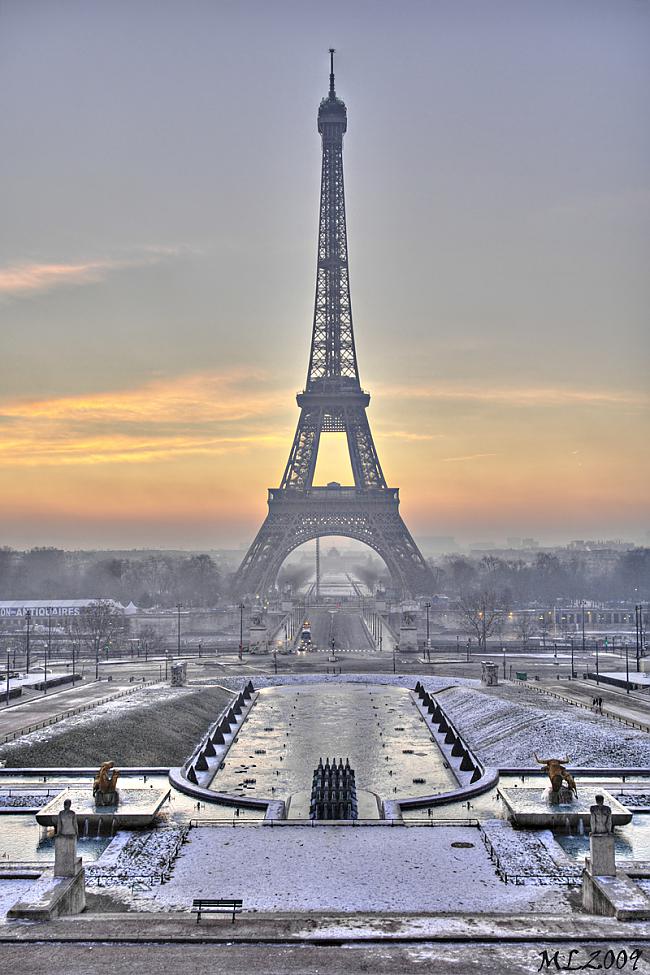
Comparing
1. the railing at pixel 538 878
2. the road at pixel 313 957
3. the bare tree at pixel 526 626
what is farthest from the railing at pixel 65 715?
the bare tree at pixel 526 626

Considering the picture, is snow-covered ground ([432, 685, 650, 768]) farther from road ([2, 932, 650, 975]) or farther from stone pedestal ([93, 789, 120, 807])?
road ([2, 932, 650, 975])

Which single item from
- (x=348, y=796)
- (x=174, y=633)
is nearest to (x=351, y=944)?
(x=348, y=796)

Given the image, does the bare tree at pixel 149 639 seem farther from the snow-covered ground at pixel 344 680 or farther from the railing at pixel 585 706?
the railing at pixel 585 706

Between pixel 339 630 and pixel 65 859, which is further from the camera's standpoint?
pixel 339 630

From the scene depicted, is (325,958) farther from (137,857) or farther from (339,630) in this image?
(339,630)

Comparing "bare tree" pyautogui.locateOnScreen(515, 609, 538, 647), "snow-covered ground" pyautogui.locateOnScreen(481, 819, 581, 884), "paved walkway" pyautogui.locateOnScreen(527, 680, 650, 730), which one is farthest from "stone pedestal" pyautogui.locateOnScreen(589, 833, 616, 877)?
"bare tree" pyautogui.locateOnScreen(515, 609, 538, 647)

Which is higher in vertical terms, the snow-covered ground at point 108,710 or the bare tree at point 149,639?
the bare tree at point 149,639

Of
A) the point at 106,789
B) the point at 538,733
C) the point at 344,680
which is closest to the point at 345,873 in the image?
the point at 106,789
